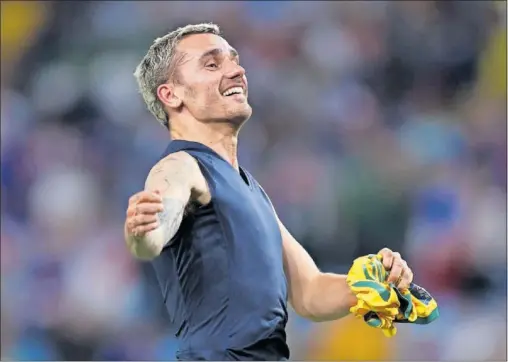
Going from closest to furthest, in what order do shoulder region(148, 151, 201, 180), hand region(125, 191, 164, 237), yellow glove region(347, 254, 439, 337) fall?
hand region(125, 191, 164, 237) < shoulder region(148, 151, 201, 180) < yellow glove region(347, 254, 439, 337)

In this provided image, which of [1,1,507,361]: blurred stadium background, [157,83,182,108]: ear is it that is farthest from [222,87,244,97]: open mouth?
[1,1,507,361]: blurred stadium background

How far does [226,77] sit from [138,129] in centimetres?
218

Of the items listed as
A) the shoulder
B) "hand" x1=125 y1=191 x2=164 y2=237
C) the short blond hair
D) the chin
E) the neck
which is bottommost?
"hand" x1=125 y1=191 x2=164 y2=237

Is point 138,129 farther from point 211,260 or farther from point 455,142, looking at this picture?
point 211,260

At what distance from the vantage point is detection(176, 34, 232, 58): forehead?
224 cm

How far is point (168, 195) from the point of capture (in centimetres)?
179

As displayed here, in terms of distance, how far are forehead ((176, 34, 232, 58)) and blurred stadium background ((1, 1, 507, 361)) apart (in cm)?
186

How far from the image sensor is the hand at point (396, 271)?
6.68 ft

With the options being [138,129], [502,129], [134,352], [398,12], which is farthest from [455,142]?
[134,352]

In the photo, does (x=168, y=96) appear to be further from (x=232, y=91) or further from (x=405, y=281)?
(x=405, y=281)

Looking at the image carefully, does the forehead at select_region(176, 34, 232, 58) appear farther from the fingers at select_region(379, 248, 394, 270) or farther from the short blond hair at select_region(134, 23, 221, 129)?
the fingers at select_region(379, 248, 394, 270)

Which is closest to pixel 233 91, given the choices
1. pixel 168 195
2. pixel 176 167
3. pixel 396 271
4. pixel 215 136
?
pixel 215 136

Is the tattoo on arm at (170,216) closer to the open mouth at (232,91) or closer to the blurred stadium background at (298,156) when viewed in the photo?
the open mouth at (232,91)

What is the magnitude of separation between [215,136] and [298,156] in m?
2.07
